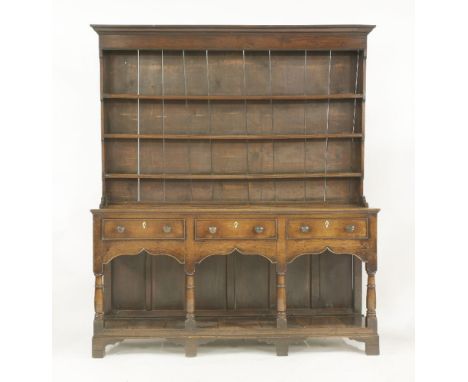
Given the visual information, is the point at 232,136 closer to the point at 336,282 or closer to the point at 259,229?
the point at 259,229

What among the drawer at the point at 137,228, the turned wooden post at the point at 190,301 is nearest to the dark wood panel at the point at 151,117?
the drawer at the point at 137,228

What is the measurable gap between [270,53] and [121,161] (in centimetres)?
151

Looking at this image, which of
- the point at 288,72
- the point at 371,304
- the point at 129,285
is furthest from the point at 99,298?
the point at 288,72

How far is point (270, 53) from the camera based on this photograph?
648 centimetres

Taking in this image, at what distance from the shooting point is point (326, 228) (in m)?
5.97

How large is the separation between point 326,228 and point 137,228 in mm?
1423

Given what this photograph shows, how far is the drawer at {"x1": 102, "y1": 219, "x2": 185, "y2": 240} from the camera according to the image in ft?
19.4

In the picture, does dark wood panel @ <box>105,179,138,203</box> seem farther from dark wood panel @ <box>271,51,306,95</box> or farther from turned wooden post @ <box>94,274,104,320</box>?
dark wood panel @ <box>271,51,306,95</box>

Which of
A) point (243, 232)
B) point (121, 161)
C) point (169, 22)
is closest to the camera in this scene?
point (243, 232)

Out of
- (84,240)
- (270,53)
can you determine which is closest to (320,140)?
(270,53)

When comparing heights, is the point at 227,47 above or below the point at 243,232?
above

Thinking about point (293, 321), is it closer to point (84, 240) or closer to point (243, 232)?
point (243, 232)

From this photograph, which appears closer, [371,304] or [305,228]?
[305,228]

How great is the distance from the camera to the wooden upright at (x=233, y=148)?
631 centimetres
